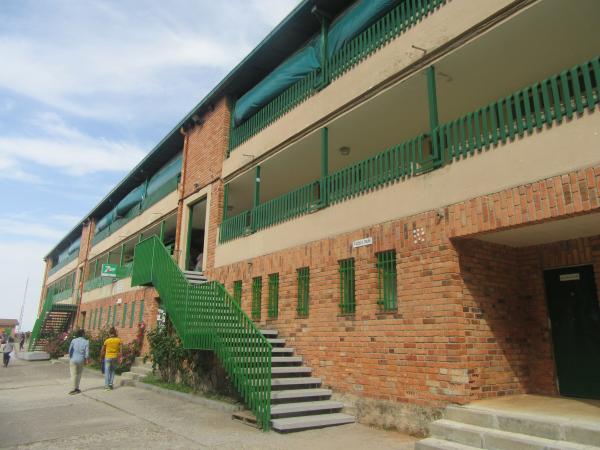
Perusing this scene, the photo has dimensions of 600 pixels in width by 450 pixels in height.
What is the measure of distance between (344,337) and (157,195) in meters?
14.4

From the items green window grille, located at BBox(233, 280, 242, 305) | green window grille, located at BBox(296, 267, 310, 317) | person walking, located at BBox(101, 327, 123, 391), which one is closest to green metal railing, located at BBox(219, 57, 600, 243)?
green window grille, located at BBox(296, 267, 310, 317)

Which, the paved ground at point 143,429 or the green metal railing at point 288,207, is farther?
the green metal railing at point 288,207

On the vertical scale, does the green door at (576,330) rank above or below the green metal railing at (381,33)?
below

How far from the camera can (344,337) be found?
29.4 ft

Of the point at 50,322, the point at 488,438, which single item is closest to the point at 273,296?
the point at 488,438

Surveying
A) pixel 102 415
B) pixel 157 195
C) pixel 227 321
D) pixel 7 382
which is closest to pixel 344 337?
pixel 227 321

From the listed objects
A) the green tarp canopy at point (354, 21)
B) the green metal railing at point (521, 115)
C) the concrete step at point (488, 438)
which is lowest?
the concrete step at point (488, 438)

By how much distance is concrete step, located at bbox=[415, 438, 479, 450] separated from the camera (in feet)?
19.4

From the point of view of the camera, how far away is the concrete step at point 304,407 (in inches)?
309

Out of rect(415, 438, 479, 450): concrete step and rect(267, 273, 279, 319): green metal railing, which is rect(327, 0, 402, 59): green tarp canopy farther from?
rect(415, 438, 479, 450): concrete step

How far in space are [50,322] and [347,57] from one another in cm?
2850

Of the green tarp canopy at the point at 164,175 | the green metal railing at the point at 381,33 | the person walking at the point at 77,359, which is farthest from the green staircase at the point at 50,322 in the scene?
the green metal railing at the point at 381,33

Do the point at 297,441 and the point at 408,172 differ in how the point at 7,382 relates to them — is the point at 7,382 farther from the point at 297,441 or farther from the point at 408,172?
the point at 408,172

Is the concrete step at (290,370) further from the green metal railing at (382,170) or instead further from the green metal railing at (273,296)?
the green metal railing at (382,170)
